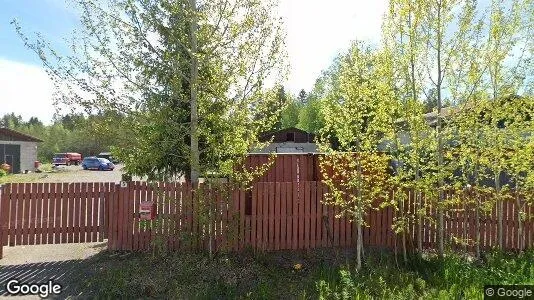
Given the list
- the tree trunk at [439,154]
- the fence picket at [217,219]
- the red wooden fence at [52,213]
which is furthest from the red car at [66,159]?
the tree trunk at [439,154]

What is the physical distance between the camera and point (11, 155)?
30984 millimetres

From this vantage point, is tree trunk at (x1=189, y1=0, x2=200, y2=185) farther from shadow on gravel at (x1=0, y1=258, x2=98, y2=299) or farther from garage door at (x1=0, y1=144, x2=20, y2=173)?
garage door at (x1=0, y1=144, x2=20, y2=173)

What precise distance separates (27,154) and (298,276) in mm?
35109

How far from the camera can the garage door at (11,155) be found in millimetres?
30391

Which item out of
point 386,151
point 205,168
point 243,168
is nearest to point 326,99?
point 386,151

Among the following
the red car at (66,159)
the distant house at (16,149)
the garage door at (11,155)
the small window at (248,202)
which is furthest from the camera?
the red car at (66,159)

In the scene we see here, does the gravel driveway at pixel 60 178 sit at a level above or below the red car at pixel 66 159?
below

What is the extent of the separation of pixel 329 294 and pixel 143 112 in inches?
188

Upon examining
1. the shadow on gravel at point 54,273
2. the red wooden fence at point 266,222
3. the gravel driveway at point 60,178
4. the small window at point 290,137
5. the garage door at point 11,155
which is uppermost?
the small window at point 290,137

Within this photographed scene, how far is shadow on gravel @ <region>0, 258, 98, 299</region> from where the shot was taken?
5.51 m

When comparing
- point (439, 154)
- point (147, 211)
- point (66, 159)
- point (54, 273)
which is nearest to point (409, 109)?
point (439, 154)

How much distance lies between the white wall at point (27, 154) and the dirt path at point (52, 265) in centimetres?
2983

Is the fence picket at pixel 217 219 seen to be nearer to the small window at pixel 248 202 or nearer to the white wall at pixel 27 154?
the small window at pixel 248 202

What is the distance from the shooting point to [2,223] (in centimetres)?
656
